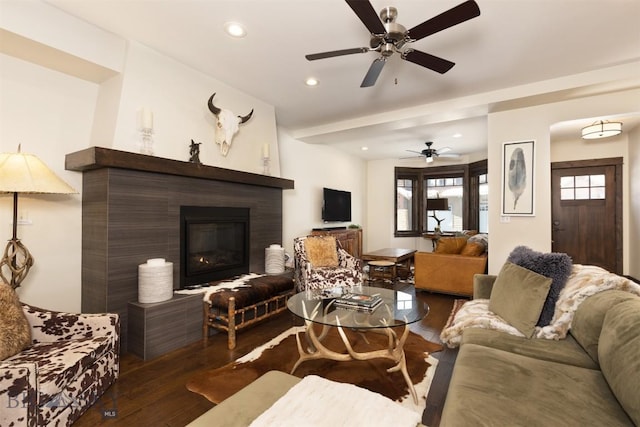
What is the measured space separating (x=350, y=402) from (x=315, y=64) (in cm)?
301

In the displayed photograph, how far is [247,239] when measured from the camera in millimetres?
4027

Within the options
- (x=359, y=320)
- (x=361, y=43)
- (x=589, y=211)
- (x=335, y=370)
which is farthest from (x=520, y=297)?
(x=589, y=211)

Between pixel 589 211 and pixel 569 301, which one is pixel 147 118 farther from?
pixel 589 211

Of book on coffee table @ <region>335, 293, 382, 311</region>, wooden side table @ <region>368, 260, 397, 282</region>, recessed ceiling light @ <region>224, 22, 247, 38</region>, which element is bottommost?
wooden side table @ <region>368, 260, 397, 282</region>

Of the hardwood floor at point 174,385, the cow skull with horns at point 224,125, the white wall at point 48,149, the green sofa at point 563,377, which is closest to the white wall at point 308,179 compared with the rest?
the cow skull with horns at point 224,125

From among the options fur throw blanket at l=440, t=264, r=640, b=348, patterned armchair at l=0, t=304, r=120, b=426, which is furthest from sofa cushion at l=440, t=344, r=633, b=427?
patterned armchair at l=0, t=304, r=120, b=426

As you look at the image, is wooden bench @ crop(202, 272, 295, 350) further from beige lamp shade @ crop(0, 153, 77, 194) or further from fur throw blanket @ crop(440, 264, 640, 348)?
fur throw blanket @ crop(440, 264, 640, 348)

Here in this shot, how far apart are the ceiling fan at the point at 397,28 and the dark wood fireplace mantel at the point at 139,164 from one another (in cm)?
168

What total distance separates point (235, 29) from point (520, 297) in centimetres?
305

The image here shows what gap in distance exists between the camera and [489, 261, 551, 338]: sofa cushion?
6.57 feet

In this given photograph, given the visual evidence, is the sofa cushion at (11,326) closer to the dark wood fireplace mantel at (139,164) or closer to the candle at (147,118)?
the dark wood fireplace mantel at (139,164)

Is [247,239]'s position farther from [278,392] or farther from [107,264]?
[278,392]

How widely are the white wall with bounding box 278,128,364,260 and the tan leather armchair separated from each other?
2222mm

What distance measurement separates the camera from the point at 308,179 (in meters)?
5.95
